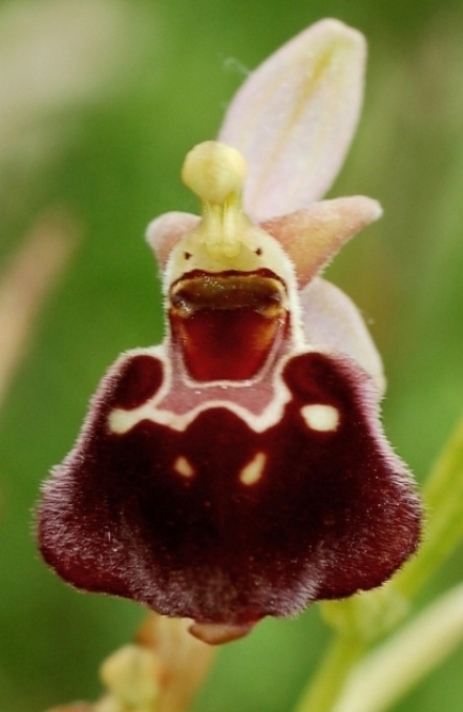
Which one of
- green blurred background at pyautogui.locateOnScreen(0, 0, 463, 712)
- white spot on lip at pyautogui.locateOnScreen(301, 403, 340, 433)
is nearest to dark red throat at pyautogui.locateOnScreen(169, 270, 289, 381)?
white spot on lip at pyautogui.locateOnScreen(301, 403, 340, 433)

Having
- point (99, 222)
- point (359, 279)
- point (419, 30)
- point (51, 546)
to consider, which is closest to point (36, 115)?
point (99, 222)

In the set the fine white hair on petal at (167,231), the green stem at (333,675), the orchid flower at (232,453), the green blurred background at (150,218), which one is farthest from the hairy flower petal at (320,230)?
the green blurred background at (150,218)

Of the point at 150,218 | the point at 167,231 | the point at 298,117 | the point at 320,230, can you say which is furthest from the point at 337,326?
the point at 150,218

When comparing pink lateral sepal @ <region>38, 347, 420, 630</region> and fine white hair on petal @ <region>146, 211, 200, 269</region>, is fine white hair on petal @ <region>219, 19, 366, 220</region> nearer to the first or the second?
fine white hair on petal @ <region>146, 211, 200, 269</region>

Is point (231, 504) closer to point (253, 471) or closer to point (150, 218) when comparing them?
point (253, 471)

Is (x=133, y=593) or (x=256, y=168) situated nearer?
(x=133, y=593)

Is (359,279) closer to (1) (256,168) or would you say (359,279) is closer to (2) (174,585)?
(1) (256,168)
